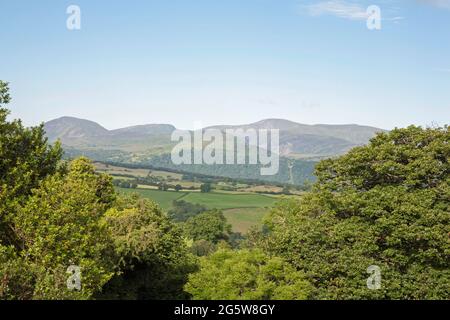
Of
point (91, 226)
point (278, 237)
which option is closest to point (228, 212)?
point (278, 237)

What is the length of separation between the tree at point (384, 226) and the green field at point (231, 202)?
332 ft

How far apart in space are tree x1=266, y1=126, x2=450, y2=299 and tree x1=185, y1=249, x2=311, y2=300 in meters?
1.81

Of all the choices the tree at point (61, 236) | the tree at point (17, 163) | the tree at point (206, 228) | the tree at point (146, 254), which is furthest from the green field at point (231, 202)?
the tree at point (61, 236)

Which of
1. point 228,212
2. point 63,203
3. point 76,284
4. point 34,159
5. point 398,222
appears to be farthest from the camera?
point 228,212

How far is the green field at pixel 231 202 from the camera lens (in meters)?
148

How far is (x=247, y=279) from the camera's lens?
30.5 metres

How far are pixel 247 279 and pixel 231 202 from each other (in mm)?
139834

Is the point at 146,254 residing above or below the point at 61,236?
below

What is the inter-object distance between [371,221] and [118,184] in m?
151

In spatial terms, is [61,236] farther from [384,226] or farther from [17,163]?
[384,226]

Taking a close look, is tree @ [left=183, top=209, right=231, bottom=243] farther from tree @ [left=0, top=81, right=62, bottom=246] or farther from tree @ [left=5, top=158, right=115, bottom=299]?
tree @ [left=5, top=158, right=115, bottom=299]

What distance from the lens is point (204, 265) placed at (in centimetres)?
3397

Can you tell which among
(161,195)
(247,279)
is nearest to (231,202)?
(161,195)
